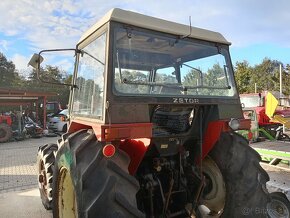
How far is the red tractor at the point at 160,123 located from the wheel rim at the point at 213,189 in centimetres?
1

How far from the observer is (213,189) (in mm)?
3574

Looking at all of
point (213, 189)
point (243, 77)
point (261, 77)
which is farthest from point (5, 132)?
point (261, 77)

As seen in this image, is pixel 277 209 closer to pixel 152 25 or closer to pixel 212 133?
pixel 212 133

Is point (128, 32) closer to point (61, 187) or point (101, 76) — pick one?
point (101, 76)

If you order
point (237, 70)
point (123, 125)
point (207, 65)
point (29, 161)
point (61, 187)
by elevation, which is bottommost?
point (29, 161)

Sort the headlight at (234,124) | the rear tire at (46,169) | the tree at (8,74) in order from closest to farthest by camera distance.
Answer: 1. the headlight at (234,124)
2. the rear tire at (46,169)
3. the tree at (8,74)

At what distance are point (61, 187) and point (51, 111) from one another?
68.2 ft

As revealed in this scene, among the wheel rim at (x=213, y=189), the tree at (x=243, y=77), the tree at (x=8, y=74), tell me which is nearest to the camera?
the wheel rim at (x=213, y=189)

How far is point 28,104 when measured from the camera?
18.9 metres

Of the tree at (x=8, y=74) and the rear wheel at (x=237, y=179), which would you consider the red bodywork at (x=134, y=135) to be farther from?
the tree at (x=8, y=74)

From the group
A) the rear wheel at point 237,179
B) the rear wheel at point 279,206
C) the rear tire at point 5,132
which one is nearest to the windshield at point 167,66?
the rear wheel at point 237,179

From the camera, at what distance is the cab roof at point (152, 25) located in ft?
9.49

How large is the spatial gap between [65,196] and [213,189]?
161 cm

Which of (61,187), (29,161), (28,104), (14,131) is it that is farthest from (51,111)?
(61,187)
